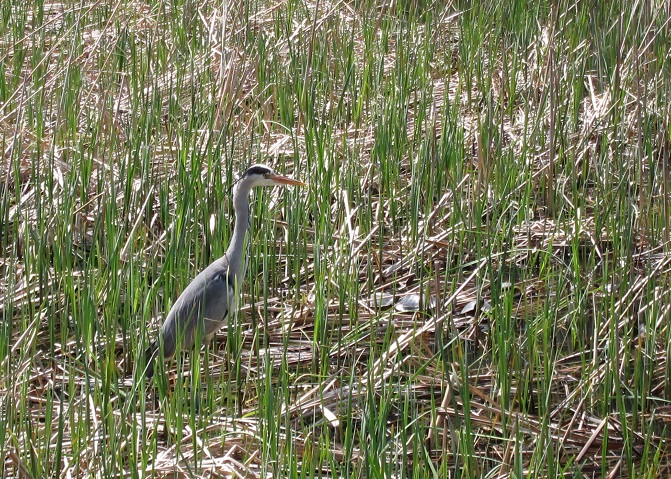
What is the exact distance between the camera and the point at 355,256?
407cm

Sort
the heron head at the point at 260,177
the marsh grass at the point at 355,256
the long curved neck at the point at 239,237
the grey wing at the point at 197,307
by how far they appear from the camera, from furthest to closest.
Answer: the heron head at the point at 260,177 < the long curved neck at the point at 239,237 < the grey wing at the point at 197,307 < the marsh grass at the point at 355,256

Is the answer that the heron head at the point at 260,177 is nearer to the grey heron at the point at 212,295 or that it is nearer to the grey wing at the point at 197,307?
the grey heron at the point at 212,295

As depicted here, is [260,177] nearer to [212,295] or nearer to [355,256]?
[355,256]

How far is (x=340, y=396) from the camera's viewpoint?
2988 millimetres

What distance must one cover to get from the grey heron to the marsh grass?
0.31 feet

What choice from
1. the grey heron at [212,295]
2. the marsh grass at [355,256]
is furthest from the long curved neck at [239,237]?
the marsh grass at [355,256]

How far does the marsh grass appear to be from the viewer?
2803 millimetres

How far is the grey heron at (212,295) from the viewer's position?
11.9 feet

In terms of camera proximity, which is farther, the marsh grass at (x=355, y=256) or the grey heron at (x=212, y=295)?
the grey heron at (x=212, y=295)

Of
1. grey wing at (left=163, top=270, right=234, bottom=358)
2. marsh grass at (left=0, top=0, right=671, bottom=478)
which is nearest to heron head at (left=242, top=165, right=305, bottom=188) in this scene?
marsh grass at (left=0, top=0, right=671, bottom=478)

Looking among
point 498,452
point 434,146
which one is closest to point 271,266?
point 434,146

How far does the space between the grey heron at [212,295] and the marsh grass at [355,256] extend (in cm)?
9

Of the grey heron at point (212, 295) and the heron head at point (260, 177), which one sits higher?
the heron head at point (260, 177)

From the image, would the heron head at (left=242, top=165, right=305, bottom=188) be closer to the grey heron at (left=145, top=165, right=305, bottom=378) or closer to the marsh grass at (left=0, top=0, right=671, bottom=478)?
the grey heron at (left=145, top=165, right=305, bottom=378)
